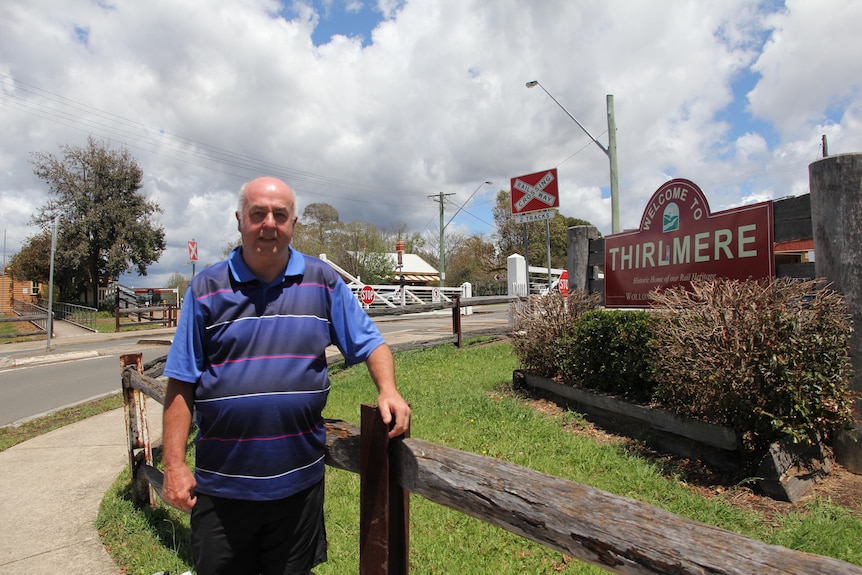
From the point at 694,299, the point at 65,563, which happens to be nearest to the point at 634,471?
the point at 694,299

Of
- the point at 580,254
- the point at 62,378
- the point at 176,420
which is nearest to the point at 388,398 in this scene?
the point at 176,420

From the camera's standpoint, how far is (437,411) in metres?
5.62

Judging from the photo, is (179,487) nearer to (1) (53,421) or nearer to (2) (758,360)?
(2) (758,360)

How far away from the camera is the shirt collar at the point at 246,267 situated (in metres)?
1.91

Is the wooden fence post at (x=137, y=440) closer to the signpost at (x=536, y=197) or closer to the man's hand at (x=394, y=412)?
the man's hand at (x=394, y=412)

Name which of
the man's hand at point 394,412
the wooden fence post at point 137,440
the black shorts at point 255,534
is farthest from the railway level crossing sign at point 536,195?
the black shorts at point 255,534

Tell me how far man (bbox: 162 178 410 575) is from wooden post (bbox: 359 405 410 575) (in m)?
0.09

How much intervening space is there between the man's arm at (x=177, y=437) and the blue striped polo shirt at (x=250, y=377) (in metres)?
0.04

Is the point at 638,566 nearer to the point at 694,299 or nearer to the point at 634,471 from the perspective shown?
the point at 634,471

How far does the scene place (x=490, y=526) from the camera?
3305 millimetres

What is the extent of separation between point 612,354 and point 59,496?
4.99m

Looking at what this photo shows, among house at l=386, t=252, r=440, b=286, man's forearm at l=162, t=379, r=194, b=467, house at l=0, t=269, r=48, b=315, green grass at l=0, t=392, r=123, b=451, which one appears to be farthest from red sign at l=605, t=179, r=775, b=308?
house at l=386, t=252, r=440, b=286

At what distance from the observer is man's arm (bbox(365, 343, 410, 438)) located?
1.85 metres

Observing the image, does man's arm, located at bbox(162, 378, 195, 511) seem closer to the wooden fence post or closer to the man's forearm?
the man's forearm
